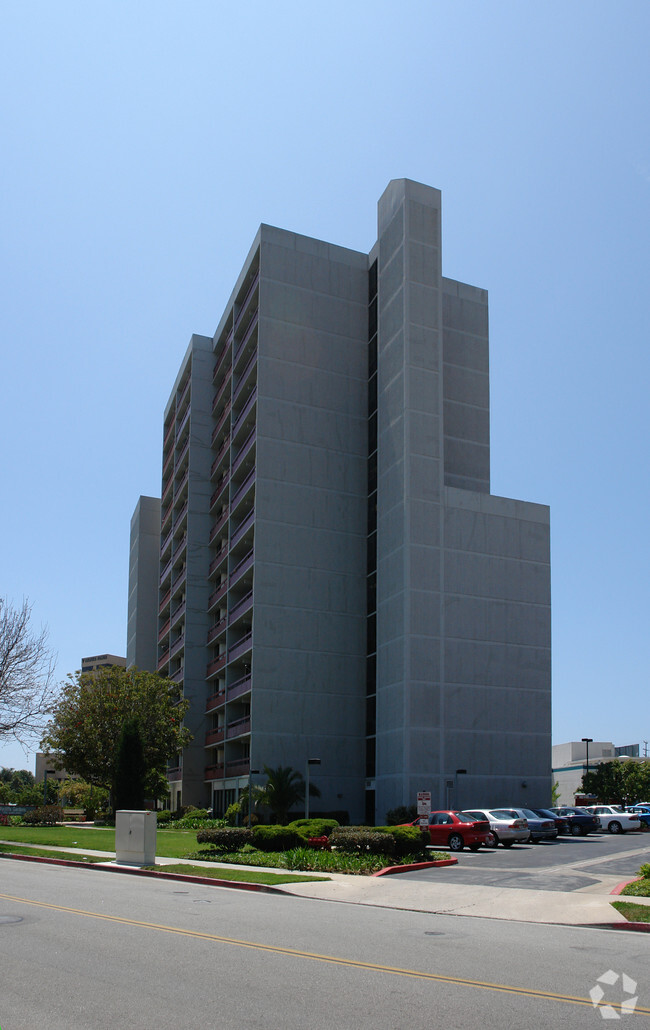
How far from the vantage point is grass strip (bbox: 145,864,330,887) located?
21.1 metres

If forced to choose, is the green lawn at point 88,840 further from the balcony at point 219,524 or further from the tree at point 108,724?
the balcony at point 219,524

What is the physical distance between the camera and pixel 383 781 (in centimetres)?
4747

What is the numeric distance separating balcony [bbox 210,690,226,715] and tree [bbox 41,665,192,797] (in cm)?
211

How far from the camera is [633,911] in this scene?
15.7 metres

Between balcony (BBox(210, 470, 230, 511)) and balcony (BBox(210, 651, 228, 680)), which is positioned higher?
balcony (BBox(210, 470, 230, 511))

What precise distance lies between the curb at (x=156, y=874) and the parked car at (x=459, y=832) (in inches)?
424

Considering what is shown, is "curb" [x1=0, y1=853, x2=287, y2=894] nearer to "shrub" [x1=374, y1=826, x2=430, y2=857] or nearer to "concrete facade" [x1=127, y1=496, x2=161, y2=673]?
"shrub" [x1=374, y1=826, x2=430, y2=857]

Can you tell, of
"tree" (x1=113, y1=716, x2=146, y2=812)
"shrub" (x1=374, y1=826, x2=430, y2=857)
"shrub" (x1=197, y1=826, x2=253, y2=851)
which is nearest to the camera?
"shrub" (x1=374, y1=826, x2=430, y2=857)

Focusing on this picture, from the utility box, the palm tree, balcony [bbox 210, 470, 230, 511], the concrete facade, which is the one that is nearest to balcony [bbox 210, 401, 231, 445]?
balcony [bbox 210, 470, 230, 511]

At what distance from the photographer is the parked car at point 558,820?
40.8 metres

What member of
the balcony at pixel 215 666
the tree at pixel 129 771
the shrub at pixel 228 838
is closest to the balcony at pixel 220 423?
the balcony at pixel 215 666

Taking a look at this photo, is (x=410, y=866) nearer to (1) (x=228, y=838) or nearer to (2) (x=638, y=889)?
(1) (x=228, y=838)

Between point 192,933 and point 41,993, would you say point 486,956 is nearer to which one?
point 192,933

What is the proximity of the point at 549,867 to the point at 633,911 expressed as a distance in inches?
416
